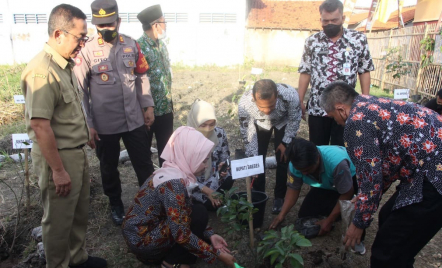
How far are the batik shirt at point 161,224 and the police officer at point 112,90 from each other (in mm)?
781

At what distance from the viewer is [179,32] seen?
1750cm

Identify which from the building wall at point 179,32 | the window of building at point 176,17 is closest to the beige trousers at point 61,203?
the building wall at point 179,32

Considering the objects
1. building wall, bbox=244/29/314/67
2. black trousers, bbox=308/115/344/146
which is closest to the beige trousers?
black trousers, bbox=308/115/344/146

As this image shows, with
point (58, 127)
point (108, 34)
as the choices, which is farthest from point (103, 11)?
point (58, 127)

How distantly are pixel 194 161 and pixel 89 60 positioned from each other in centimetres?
132

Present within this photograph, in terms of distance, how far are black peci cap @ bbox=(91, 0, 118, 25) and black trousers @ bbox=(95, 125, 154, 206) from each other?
987 mm

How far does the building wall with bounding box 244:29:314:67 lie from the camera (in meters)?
19.3

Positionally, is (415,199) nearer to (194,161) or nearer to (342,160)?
(342,160)

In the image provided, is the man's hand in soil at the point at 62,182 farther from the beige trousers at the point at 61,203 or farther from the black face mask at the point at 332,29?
the black face mask at the point at 332,29

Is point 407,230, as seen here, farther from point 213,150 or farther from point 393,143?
Answer: point 213,150

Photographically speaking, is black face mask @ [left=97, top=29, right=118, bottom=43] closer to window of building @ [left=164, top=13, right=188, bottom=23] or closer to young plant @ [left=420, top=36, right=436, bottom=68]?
young plant @ [left=420, top=36, right=436, bottom=68]

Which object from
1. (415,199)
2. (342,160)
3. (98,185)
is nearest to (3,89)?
(98,185)

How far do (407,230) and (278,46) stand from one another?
742 inches

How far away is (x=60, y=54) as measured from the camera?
2.08 metres
